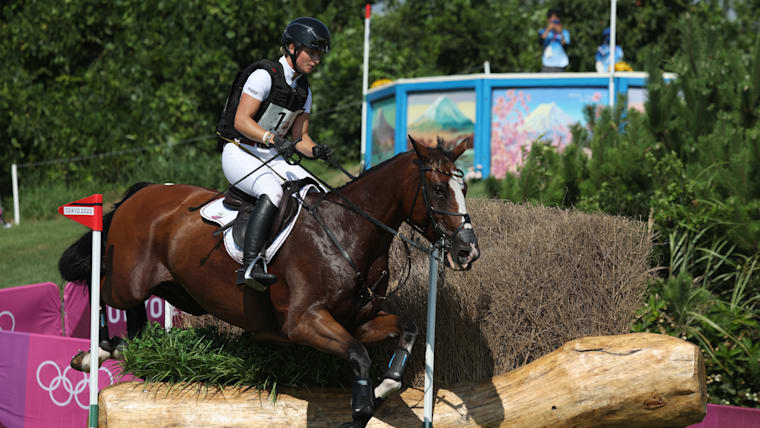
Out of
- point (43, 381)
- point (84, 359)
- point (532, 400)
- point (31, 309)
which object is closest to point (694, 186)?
point (532, 400)

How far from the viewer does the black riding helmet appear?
483 centimetres

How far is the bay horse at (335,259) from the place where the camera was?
428 centimetres

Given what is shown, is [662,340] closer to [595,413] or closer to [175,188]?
[595,413]

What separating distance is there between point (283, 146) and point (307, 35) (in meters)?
0.73

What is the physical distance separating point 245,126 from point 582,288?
2703mm

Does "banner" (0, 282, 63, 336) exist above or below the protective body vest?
below

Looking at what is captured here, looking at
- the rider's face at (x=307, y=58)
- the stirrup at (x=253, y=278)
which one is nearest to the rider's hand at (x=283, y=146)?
the rider's face at (x=307, y=58)

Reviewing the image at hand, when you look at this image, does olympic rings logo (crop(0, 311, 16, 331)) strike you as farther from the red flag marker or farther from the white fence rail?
the white fence rail

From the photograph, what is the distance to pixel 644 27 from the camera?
20.2 metres

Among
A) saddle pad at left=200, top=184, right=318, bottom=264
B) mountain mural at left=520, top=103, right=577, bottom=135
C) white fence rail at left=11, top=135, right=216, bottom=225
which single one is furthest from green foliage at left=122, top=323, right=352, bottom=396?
white fence rail at left=11, top=135, right=216, bottom=225

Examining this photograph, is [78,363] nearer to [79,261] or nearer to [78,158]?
[79,261]

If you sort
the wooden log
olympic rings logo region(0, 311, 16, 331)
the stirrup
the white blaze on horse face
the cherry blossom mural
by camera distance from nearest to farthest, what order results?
the white blaze on horse face
the stirrup
the wooden log
olympic rings logo region(0, 311, 16, 331)
the cherry blossom mural

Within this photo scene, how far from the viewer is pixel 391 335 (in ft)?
15.0

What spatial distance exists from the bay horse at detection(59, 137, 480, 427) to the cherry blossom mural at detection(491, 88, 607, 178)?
24.7 feet
